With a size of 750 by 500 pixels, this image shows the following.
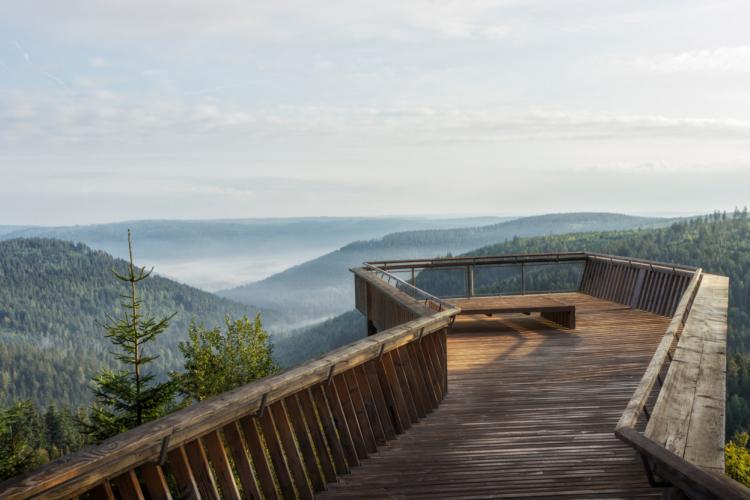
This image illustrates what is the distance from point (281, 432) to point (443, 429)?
1833 mm

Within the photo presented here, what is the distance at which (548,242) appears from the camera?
14088 cm

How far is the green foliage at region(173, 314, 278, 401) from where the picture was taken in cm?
4353

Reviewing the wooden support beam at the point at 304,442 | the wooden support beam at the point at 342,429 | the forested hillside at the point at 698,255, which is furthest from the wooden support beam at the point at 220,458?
the forested hillside at the point at 698,255

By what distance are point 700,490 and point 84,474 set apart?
2.14 meters

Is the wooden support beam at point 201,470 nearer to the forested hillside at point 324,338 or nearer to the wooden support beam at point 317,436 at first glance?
the wooden support beam at point 317,436

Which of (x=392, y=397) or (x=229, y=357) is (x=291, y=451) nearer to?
(x=392, y=397)

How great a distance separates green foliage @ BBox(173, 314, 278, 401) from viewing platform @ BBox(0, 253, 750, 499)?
36669 millimetres

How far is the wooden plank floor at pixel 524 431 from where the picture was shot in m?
4.22

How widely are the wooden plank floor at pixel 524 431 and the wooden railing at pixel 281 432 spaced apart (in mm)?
219

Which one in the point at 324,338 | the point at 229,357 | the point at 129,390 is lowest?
the point at 324,338

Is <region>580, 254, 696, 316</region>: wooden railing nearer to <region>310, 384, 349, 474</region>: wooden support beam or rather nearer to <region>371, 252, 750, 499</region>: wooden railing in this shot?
<region>371, 252, 750, 499</region>: wooden railing

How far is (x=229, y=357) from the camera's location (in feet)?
154

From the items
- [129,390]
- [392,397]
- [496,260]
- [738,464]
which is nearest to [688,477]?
[392,397]

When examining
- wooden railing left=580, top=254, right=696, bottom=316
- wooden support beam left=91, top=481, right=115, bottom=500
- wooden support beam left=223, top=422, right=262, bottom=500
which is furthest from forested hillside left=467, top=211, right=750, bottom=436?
wooden support beam left=91, top=481, right=115, bottom=500
